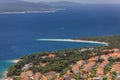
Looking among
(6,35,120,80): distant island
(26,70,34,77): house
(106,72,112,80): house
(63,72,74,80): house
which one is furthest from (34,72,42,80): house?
(106,72,112,80): house

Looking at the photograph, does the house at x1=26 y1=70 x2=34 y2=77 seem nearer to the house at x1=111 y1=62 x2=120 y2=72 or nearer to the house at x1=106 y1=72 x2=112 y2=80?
the house at x1=111 y1=62 x2=120 y2=72

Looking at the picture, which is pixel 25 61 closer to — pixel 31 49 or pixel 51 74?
pixel 51 74

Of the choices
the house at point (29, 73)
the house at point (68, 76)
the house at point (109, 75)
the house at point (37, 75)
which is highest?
the house at point (109, 75)

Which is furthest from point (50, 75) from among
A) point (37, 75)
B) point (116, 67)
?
point (116, 67)

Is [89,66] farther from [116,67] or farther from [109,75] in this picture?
[109,75]

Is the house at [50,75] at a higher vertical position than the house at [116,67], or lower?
lower

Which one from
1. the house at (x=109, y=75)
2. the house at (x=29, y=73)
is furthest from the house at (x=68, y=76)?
the house at (x=29, y=73)

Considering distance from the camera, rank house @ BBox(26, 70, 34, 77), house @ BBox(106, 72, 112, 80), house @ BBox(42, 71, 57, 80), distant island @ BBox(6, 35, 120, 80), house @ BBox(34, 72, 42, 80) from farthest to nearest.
Answer: house @ BBox(26, 70, 34, 77) < house @ BBox(34, 72, 42, 80) < house @ BBox(42, 71, 57, 80) < distant island @ BBox(6, 35, 120, 80) < house @ BBox(106, 72, 112, 80)

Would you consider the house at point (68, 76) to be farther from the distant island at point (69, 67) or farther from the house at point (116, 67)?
the house at point (116, 67)

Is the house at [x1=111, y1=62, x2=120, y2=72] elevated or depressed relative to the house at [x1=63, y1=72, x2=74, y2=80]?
elevated
